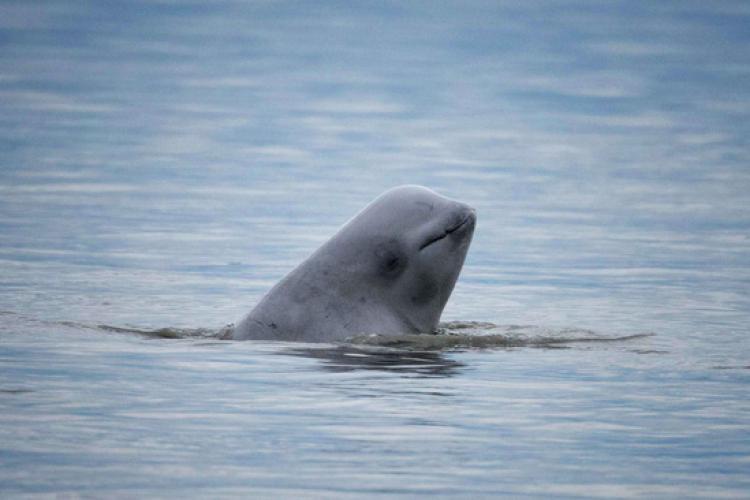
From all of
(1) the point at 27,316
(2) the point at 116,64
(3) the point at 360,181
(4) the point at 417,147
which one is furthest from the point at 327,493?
(2) the point at 116,64

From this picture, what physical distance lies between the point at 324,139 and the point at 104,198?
51.7m

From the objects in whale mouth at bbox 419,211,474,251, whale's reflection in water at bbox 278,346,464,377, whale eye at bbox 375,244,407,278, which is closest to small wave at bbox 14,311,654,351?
whale's reflection in water at bbox 278,346,464,377

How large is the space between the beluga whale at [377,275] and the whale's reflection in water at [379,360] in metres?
0.22

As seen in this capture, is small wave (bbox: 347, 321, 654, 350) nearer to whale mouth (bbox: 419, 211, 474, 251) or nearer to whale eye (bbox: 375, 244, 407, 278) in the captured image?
whale eye (bbox: 375, 244, 407, 278)

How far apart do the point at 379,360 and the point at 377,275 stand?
0.80 m

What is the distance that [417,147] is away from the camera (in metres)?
85.8

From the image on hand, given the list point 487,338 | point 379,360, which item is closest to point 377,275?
point 379,360

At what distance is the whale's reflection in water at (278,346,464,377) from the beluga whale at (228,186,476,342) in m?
0.22

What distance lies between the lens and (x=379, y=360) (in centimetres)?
1598

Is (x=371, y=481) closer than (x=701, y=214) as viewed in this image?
Yes

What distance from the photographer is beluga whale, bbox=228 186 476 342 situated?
645 inches

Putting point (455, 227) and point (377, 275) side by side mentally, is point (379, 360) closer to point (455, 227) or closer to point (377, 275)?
point (377, 275)

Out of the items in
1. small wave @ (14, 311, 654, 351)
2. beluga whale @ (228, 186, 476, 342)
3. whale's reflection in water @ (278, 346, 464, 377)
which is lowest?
small wave @ (14, 311, 654, 351)

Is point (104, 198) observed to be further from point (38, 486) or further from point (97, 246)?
point (38, 486)
